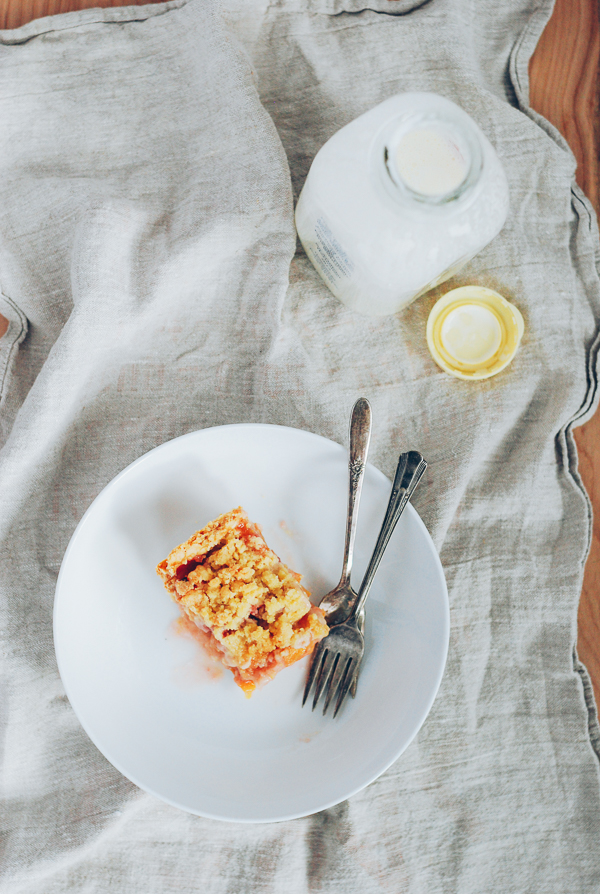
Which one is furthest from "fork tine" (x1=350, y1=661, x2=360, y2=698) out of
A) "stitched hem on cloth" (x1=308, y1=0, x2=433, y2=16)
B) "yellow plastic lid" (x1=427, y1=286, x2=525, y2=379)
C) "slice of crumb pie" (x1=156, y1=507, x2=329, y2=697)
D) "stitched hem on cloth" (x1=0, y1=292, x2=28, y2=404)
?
"stitched hem on cloth" (x1=308, y1=0, x2=433, y2=16)

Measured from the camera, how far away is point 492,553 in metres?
1.30

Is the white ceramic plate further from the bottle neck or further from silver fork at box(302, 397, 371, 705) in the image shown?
the bottle neck

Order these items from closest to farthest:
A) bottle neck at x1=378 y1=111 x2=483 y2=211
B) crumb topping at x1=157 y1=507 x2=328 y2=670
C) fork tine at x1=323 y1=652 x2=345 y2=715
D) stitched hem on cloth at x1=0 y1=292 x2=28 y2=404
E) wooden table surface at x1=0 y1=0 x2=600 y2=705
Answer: bottle neck at x1=378 y1=111 x2=483 y2=211, crumb topping at x1=157 y1=507 x2=328 y2=670, fork tine at x1=323 y1=652 x2=345 y2=715, stitched hem on cloth at x1=0 y1=292 x2=28 y2=404, wooden table surface at x1=0 y1=0 x2=600 y2=705

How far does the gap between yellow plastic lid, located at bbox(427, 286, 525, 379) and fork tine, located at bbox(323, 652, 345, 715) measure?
1.94 feet

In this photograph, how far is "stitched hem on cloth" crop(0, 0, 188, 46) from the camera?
1.29 metres

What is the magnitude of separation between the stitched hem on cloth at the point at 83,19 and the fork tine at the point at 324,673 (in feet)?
4.30

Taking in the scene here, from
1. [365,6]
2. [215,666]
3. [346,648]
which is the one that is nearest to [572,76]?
[365,6]

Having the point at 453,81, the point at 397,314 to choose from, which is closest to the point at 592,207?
the point at 453,81

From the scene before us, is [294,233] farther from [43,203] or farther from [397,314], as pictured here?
[43,203]

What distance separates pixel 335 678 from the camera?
1180 mm

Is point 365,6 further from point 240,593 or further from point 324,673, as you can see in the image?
point 324,673

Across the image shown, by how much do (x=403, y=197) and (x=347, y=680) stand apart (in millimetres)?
829

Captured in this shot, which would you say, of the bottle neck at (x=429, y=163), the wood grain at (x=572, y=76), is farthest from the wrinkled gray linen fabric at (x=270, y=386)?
the bottle neck at (x=429, y=163)

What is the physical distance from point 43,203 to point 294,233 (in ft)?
1.62
